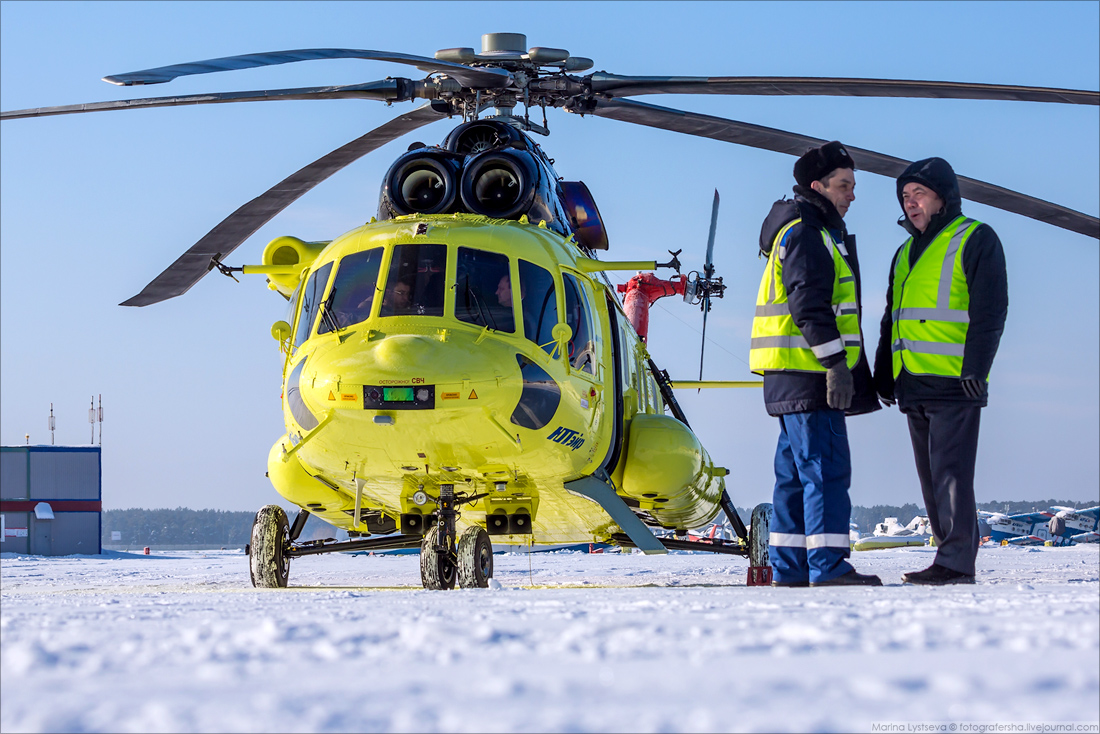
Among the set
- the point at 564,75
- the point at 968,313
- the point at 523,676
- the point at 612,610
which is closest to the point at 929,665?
the point at 523,676

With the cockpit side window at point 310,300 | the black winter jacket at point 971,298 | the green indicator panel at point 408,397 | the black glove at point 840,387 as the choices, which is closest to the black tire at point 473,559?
the green indicator panel at point 408,397

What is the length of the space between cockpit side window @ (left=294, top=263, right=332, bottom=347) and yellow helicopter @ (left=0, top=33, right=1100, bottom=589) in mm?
21

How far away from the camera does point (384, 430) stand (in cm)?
604

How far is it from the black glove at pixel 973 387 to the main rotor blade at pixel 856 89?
225 centimetres

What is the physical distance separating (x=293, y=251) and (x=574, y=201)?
8.56ft

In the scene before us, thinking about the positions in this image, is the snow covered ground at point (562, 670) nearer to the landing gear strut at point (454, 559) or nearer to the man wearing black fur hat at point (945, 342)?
the man wearing black fur hat at point (945, 342)

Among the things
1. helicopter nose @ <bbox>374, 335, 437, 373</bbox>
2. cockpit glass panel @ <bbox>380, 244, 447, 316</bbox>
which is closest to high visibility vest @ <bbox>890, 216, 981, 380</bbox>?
helicopter nose @ <bbox>374, 335, 437, 373</bbox>

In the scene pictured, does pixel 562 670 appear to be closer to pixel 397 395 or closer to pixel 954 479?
pixel 954 479

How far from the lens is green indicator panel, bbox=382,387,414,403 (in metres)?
5.90

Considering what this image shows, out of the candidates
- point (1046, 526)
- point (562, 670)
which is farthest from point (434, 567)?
point (1046, 526)

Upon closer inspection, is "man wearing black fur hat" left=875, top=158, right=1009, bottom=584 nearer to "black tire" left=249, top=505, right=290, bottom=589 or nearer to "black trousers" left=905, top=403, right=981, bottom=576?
"black trousers" left=905, top=403, right=981, bottom=576

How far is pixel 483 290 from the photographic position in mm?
6633

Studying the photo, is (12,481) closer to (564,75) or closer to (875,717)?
(564,75)

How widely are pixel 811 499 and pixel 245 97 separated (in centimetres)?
497
